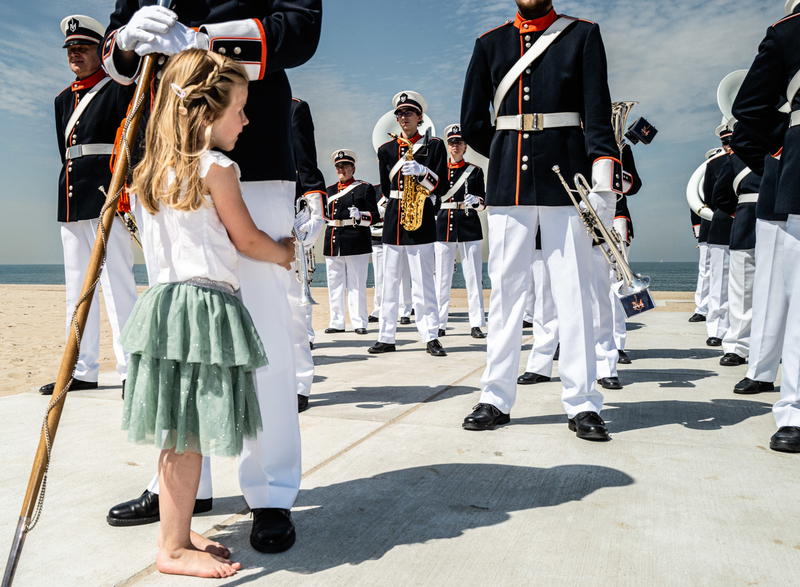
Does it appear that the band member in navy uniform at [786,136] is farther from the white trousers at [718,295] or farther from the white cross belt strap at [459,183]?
the white cross belt strap at [459,183]

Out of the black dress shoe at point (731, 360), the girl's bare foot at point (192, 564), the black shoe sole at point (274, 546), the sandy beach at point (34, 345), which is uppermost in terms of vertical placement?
the girl's bare foot at point (192, 564)

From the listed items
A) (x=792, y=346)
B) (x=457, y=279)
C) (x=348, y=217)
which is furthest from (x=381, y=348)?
(x=457, y=279)

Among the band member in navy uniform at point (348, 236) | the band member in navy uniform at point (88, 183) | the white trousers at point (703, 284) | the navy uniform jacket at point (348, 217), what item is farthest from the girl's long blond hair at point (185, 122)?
the white trousers at point (703, 284)

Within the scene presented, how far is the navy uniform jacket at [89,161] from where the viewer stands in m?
4.63

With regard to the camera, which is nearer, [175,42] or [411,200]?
[175,42]

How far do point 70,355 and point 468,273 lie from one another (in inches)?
290

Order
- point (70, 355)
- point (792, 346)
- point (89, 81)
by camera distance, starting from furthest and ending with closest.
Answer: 1. point (89, 81)
2. point (792, 346)
3. point (70, 355)

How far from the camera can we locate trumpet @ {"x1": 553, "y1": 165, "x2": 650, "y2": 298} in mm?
3354

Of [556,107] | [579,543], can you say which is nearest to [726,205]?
[556,107]

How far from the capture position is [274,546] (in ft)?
6.64

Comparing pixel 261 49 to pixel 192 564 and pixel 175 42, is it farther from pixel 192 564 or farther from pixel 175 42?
pixel 192 564

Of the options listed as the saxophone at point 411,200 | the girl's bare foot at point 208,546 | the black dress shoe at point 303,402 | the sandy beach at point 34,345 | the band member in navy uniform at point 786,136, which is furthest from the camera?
the saxophone at point 411,200

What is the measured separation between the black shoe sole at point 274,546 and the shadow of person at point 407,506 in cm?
2

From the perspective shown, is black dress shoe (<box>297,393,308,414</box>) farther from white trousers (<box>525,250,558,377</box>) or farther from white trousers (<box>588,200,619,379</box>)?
white trousers (<box>588,200,619,379</box>)
